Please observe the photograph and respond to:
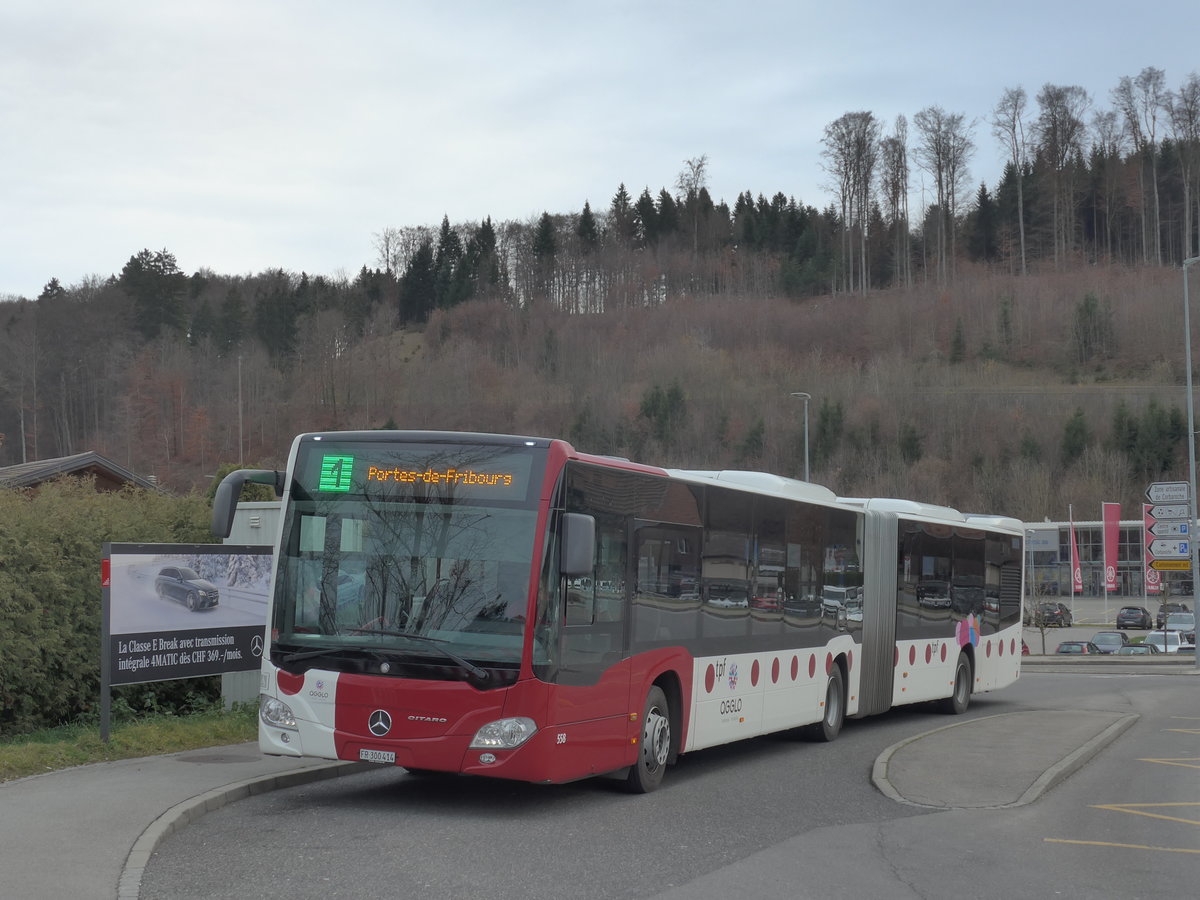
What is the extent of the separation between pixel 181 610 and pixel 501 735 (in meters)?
4.68

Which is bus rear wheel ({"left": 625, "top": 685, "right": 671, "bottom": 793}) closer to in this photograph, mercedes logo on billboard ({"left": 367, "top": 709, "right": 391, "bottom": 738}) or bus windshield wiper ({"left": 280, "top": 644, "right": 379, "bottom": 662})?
mercedes logo on billboard ({"left": 367, "top": 709, "right": 391, "bottom": 738})

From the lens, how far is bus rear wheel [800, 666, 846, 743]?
16.0 metres

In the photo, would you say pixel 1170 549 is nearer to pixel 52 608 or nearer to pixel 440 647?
pixel 440 647

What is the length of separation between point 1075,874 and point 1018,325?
112519mm

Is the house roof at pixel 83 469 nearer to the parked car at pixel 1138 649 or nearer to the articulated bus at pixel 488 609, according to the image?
the articulated bus at pixel 488 609

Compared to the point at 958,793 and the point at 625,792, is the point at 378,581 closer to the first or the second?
the point at 625,792

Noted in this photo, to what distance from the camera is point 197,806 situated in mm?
9516

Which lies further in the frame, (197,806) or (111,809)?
(197,806)

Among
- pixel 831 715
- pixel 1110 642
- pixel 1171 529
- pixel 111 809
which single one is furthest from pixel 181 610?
pixel 1110 642

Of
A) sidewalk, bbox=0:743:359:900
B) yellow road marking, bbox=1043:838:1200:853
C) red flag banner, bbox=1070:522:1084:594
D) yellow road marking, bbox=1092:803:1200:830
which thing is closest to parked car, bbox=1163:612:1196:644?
red flag banner, bbox=1070:522:1084:594

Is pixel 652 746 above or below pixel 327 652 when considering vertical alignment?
below

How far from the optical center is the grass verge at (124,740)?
35.3 feet

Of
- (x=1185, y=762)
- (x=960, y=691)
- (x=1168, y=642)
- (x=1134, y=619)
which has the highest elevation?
(x=1185, y=762)

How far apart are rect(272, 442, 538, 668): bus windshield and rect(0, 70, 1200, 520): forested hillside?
7645 cm
